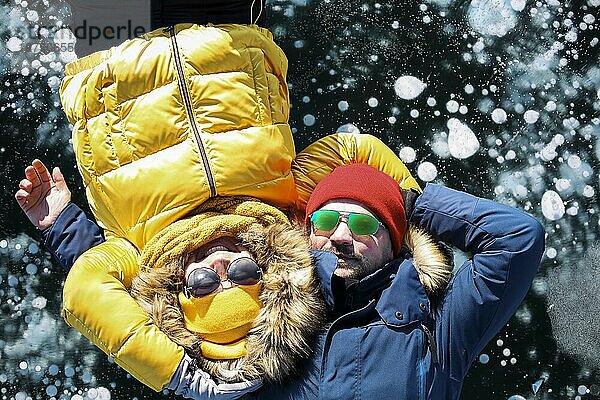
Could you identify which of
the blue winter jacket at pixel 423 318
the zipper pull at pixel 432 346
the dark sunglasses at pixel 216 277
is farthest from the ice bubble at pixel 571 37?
the dark sunglasses at pixel 216 277

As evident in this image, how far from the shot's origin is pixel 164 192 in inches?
60.2

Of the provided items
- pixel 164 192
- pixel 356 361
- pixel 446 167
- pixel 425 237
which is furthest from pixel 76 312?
pixel 446 167

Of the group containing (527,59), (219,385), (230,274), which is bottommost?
(219,385)

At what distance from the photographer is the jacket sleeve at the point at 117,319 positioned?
1.45 meters

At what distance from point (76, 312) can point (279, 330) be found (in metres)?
0.40

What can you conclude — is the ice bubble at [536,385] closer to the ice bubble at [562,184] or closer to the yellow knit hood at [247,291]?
the ice bubble at [562,184]

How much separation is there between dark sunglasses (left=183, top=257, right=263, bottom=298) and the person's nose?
16 cm

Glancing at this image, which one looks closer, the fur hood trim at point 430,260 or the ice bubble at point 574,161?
the fur hood trim at point 430,260

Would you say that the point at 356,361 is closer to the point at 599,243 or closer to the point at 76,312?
the point at 76,312

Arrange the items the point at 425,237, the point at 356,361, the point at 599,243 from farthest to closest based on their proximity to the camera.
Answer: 1. the point at 599,243
2. the point at 425,237
3. the point at 356,361

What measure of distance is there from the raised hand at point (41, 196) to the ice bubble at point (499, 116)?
1.05m

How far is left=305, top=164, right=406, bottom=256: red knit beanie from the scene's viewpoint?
4.92 feet

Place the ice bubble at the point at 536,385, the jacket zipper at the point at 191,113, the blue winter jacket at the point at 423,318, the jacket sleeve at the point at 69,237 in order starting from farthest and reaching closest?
the ice bubble at the point at 536,385 → the jacket sleeve at the point at 69,237 → the jacket zipper at the point at 191,113 → the blue winter jacket at the point at 423,318

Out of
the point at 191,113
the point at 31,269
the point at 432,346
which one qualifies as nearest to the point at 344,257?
the point at 432,346
